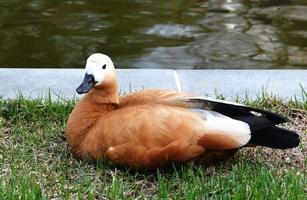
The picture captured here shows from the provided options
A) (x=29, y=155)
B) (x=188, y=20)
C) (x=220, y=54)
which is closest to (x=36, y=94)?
(x=29, y=155)

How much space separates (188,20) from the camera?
7809mm

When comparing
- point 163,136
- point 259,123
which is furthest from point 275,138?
point 163,136

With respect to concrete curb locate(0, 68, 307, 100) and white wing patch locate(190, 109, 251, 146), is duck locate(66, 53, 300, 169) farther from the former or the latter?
concrete curb locate(0, 68, 307, 100)

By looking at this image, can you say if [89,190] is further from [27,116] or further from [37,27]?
[37,27]

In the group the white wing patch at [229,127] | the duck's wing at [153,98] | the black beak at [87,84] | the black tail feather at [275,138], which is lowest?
the black tail feather at [275,138]

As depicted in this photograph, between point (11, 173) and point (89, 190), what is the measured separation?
0.46 metres

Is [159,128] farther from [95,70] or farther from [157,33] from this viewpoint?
[157,33]

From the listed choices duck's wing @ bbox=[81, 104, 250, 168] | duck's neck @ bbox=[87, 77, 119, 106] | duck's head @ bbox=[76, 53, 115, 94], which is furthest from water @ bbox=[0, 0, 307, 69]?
duck's wing @ bbox=[81, 104, 250, 168]

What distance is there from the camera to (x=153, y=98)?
398cm

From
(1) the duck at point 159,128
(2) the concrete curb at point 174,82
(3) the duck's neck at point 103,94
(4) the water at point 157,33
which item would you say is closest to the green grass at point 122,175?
(1) the duck at point 159,128

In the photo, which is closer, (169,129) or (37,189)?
(37,189)

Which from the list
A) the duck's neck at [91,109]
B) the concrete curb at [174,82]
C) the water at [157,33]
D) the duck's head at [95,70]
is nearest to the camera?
the duck's head at [95,70]

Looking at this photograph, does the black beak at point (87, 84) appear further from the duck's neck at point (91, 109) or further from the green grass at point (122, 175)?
the green grass at point (122, 175)

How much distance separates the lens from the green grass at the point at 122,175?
3.46 m
